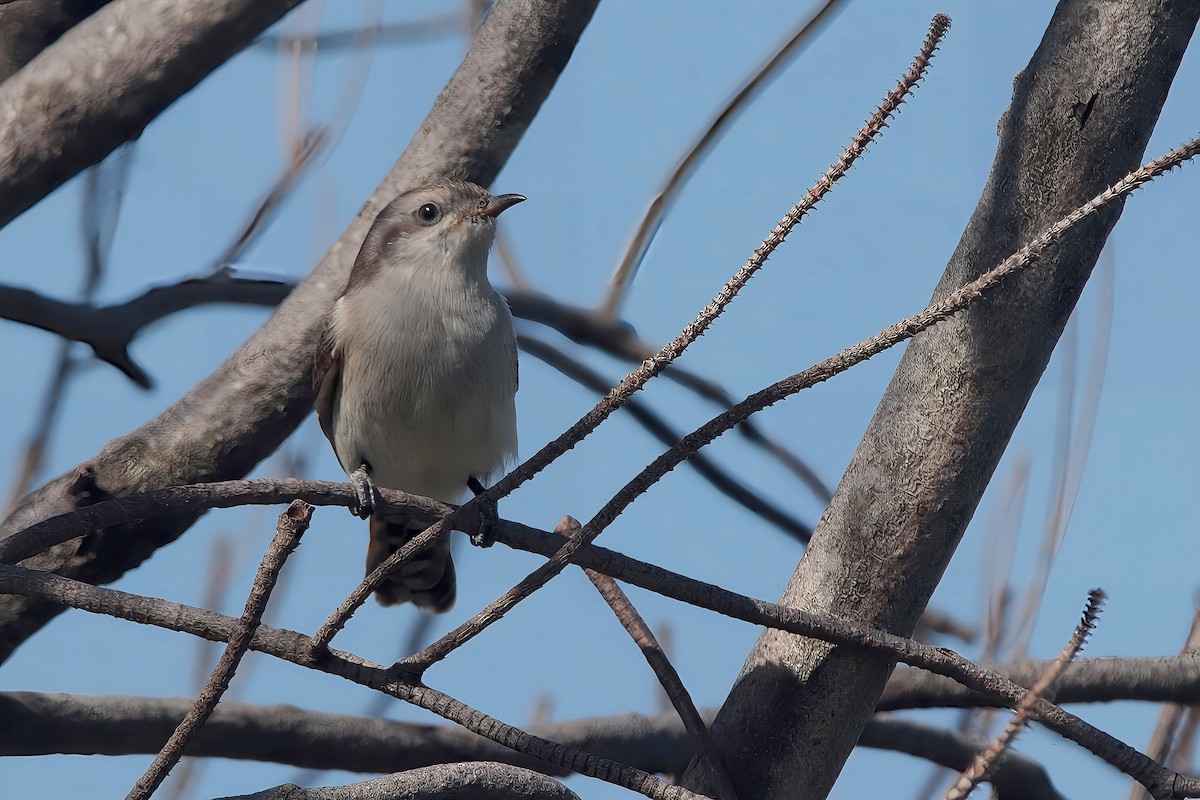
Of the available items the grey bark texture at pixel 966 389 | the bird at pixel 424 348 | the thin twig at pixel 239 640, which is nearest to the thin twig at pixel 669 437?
the bird at pixel 424 348

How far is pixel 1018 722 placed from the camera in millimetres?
1713

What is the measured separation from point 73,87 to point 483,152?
4.10 feet

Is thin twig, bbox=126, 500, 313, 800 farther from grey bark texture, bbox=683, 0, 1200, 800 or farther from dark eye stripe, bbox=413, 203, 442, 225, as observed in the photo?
dark eye stripe, bbox=413, 203, 442, 225

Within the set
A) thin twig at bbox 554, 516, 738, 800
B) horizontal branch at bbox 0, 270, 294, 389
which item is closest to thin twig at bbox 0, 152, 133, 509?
horizontal branch at bbox 0, 270, 294, 389

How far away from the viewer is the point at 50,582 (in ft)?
7.52

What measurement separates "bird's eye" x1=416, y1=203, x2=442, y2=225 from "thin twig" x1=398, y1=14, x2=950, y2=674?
1.74 m

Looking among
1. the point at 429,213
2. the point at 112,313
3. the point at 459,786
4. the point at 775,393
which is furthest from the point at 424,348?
the point at 775,393

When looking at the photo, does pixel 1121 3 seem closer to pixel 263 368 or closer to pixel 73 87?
pixel 263 368

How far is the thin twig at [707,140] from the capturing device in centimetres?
409

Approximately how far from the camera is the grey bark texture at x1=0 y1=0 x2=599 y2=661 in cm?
345

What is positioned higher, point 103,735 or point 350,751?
point 350,751

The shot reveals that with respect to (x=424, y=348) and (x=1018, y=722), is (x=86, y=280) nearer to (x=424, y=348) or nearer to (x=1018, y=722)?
(x=424, y=348)

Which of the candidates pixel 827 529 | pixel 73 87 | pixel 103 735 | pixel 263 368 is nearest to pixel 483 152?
pixel 263 368

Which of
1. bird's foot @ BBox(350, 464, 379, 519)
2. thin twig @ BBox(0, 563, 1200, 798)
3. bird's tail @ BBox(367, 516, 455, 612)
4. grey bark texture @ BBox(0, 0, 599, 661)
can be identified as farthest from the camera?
bird's tail @ BBox(367, 516, 455, 612)
